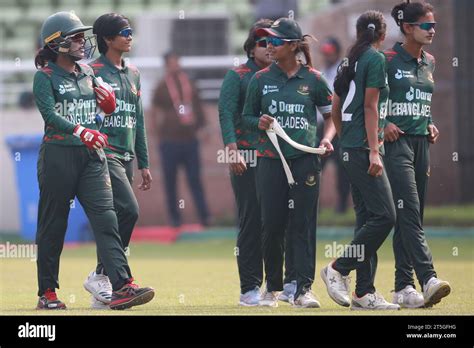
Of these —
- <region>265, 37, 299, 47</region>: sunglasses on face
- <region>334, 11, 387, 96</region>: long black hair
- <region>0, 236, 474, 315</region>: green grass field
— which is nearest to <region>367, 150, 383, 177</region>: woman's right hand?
<region>334, 11, 387, 96</region>: long black hair

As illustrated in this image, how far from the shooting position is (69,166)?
35.1ft

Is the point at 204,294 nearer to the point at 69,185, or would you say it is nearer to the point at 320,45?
the point at 69,185

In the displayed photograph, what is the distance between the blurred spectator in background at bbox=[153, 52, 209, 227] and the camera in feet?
65.3

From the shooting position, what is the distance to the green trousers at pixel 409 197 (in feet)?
35.5

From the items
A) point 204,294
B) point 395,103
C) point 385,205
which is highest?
point 395,103

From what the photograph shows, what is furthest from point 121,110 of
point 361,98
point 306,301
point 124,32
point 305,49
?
point 306,301

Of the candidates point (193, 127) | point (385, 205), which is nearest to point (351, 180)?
point (385, 205)

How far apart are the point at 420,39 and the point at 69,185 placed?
9.61 ft

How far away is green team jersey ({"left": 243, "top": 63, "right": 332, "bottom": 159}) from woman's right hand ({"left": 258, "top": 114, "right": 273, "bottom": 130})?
0.09 meters

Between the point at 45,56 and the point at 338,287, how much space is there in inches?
112

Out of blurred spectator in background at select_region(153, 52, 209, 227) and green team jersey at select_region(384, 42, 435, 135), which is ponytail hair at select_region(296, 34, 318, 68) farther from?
blurred spectator in background at select_region(153, 52, 209, 227)

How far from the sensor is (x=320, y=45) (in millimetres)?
20359

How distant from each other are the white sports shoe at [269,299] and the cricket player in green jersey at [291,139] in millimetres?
257

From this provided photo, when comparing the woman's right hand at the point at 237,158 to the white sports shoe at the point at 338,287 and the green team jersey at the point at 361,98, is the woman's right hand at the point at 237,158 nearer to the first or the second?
the green team jersey at the point at 361,98
